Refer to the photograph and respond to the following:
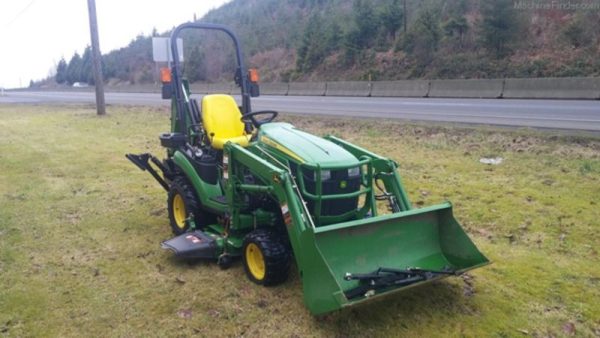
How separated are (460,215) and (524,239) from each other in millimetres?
851

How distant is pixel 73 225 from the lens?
18.8ft

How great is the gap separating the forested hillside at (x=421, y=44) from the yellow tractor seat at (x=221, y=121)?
1928 cm

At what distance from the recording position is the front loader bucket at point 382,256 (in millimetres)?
3322

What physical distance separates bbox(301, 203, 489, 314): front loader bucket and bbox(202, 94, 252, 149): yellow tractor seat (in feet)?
5.55

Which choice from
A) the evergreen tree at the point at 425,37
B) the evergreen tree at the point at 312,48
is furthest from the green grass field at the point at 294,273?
the evergreen tree at the point at 312,48

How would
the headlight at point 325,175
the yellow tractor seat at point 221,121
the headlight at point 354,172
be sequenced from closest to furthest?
the headlight at point 325,175
the headlight at point 354,172
the yellow tractor seat at point 221,121

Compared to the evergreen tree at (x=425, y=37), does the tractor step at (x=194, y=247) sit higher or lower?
lower

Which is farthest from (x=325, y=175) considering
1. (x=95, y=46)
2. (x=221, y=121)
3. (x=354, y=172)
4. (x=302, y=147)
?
(x=95, y=46)

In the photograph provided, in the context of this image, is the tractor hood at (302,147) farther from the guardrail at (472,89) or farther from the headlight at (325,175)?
the guardrail at (472,89)

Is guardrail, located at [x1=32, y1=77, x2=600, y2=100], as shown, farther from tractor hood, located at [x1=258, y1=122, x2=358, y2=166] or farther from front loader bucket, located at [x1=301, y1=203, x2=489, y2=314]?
tractor hood, located at [x1=258, y1=122, x2=358, y2=166]

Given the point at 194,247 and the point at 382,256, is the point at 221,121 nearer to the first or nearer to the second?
the point at 194,247

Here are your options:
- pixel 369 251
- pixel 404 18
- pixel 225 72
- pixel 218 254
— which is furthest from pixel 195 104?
pixel 225 72

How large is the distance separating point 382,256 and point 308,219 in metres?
0.65

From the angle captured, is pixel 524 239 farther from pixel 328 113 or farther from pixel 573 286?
pixel 328 113
